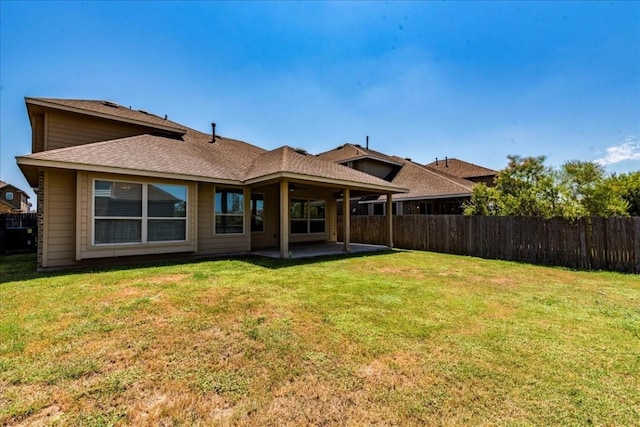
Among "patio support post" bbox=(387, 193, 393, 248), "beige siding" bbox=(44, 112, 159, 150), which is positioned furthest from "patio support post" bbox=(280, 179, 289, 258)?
"beige siding" bbox=(44, 112, 159, 150)

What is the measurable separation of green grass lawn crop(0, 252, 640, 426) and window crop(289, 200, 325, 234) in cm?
756

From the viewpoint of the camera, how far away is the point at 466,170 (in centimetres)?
2548

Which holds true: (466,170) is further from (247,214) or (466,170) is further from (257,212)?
(247,214)

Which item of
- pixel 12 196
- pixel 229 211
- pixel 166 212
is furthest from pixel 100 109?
pixel 12 196

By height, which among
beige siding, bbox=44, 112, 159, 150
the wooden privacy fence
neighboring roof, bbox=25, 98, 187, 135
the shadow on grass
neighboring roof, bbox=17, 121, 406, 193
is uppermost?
neighboring roof, bbox=25, 98, 187, 135

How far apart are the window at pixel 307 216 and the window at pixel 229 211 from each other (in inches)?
111

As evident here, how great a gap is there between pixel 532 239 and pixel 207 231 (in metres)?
10.6

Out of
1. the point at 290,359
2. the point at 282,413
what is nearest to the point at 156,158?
the point at 290,359

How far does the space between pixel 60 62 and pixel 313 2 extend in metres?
8.97

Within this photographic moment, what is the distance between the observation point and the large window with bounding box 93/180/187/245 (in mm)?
7625

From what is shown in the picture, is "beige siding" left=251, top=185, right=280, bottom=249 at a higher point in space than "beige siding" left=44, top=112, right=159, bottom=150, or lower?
lower

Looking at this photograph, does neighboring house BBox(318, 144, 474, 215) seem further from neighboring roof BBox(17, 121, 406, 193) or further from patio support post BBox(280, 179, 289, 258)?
patio support post BBox(280, 179, 289, 258)

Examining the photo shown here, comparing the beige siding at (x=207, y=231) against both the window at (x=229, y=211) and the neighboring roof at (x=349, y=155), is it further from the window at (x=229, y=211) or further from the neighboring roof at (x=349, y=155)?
the neighboring roof at (x=349, y=155)

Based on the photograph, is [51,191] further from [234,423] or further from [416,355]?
[416,355]
